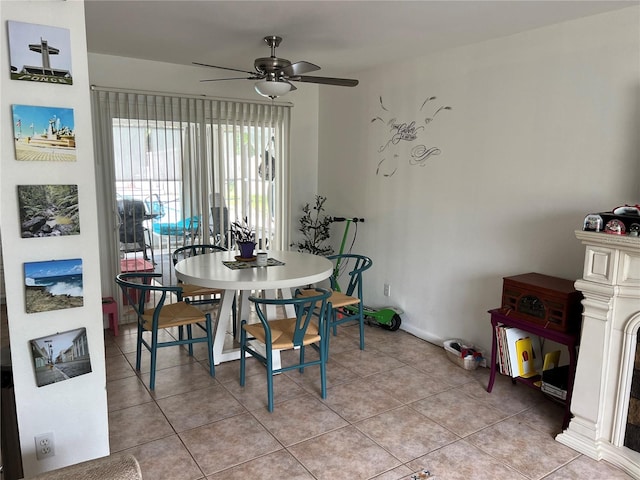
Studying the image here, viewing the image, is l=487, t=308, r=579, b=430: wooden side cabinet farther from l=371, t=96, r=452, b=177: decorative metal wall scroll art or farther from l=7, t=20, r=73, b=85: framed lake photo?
l=7, t=20, r=73, b=85: framed lake photo

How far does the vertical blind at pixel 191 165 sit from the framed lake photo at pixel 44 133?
8.67 ft

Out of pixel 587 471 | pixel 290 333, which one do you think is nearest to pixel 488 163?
pixel 290 333

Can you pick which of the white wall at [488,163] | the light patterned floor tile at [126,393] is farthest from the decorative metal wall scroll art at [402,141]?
the light patterned floor tile at [126,393]

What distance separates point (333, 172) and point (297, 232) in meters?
0.82

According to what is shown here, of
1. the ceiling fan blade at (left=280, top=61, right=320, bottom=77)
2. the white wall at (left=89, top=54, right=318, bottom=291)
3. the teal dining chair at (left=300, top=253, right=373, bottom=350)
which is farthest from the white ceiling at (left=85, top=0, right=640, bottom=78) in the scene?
the teal dining chair at (left=300, top=253, right=373, bottom=350)

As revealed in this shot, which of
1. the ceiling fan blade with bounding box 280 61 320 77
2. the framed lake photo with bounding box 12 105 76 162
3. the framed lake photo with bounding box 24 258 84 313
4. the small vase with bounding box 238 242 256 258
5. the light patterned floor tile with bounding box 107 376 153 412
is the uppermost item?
the ceiling fan blade with bounding box 280 61 320 77

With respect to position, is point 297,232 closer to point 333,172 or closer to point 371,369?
point 333,172

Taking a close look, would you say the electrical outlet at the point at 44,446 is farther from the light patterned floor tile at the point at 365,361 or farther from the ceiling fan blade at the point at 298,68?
the ceiling fan blade at the point at 298,68

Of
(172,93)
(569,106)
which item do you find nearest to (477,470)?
(569,106)

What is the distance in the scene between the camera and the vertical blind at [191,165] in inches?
169

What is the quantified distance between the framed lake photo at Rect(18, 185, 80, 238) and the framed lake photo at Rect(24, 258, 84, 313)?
0.41 ft

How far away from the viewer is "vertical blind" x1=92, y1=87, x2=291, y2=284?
14.1ft

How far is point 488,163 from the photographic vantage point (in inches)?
138

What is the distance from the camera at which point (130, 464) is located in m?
1.38
